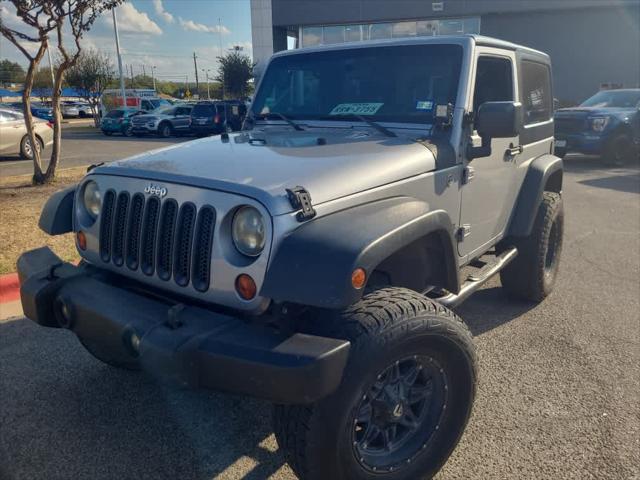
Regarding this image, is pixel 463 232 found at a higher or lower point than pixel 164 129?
higher

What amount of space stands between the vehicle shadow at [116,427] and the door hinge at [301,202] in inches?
51.4

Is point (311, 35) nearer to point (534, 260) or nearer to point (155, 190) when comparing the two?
point (534, 260)

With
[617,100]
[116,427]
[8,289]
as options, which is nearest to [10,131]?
[8,289]

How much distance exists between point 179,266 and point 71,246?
3892 mm

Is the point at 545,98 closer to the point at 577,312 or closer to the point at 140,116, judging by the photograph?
the point at 577,312

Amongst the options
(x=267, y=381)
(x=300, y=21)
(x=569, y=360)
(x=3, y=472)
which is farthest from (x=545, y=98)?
(x=300, y=21)

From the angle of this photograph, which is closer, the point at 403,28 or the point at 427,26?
the point at 427,26

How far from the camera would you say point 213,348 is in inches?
81.0

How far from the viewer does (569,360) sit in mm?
3779

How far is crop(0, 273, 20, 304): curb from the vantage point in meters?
4.78

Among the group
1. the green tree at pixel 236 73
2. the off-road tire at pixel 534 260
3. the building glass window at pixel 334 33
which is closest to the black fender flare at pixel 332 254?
the off-road tire at pixel 534 260

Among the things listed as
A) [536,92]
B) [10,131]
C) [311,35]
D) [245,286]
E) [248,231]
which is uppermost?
[311,35]

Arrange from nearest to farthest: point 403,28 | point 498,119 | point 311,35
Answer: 1. point 498,119
2. point 403,28
3. point 311,35

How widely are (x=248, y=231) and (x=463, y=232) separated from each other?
5.52 ft
